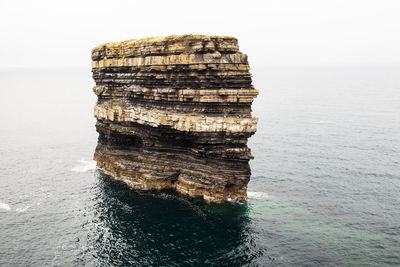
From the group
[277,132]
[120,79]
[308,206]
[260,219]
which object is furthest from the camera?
[277,132]

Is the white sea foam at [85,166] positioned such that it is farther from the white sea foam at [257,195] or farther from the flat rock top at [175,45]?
the white sea foam at [257,195]

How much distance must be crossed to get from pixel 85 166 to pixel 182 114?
1099 inches

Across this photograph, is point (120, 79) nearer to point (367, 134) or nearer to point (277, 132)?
point (277, 132)

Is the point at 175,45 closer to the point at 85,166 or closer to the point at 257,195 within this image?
the point at 257,195

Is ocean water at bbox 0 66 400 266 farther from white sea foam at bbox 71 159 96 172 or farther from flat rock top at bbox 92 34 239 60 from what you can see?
flat rock top at bbox 92 34 239 60

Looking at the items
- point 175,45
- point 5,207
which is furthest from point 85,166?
point 175,45

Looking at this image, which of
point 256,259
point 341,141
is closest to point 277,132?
point 341,141

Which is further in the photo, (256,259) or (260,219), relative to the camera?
(260,219)

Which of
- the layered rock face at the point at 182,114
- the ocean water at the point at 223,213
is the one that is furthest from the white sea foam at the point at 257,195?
the layered rock face at the point at 182,114

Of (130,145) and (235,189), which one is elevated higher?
(130,145)

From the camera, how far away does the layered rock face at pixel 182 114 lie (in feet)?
147

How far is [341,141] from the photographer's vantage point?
7675 centimetres

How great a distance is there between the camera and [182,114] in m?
47.2

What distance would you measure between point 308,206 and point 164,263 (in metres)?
22.9
